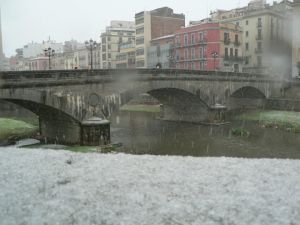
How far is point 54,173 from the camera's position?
1475cm

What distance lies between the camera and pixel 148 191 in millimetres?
12031

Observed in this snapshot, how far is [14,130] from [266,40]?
54.1 m

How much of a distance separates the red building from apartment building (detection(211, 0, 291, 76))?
2458mm

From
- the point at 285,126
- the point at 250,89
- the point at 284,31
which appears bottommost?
the point at 285,126

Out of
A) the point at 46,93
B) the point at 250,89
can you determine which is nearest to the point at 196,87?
the point at 250,89

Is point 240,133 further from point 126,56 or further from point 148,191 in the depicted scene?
point 126,56

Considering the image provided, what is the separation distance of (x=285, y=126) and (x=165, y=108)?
49.6 feet

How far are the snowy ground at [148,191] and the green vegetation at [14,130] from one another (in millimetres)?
16199

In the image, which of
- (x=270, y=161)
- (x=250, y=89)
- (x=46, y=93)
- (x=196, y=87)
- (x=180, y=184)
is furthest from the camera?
(x=250, y=89)

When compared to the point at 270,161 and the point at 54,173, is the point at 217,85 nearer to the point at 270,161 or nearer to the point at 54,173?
the point at 270,161

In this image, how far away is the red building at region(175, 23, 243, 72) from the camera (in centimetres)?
6669

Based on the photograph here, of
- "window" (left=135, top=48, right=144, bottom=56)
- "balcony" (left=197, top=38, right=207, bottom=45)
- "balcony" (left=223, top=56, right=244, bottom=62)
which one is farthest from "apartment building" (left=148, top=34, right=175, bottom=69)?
"balcony" (left=223, top=56, right=244, bottom=62)

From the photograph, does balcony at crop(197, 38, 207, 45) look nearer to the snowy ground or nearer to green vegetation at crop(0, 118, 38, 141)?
green vegetation at crop(0, 118, 38, 141)

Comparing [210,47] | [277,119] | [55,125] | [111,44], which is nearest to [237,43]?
[210,47]
